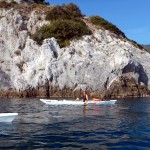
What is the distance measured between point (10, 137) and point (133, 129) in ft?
24.3

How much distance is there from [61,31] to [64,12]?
8.85 meters

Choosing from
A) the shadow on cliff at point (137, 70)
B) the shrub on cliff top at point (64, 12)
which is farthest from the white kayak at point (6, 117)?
the shrub on cliff top at point (64, 12)

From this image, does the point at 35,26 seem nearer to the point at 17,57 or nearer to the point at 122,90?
the point at 17,57

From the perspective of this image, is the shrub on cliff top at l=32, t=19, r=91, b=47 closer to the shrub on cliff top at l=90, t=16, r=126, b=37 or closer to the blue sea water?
the shrub on cliff top at l=90, t=16, r=126, b=37

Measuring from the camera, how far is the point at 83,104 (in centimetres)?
3991

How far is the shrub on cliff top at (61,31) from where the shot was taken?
210 ft

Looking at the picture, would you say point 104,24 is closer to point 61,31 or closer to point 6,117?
point 61,31

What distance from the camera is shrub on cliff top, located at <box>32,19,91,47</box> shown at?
210 ft

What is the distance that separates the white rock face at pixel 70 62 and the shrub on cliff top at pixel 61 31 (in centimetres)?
184

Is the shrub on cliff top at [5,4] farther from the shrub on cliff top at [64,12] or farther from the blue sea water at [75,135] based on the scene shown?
the blue sea water at [75,135]

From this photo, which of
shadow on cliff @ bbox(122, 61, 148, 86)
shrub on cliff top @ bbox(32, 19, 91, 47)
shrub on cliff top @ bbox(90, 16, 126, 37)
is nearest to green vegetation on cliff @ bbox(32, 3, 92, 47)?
shrub on cliff top @ bbox(32, 19, 91, 47)

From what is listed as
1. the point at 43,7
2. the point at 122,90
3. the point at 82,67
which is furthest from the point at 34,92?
the point at 43,7

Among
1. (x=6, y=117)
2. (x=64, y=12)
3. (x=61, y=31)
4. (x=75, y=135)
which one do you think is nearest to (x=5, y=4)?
(x=64, y=12)

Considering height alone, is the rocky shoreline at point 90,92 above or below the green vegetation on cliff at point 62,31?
below
